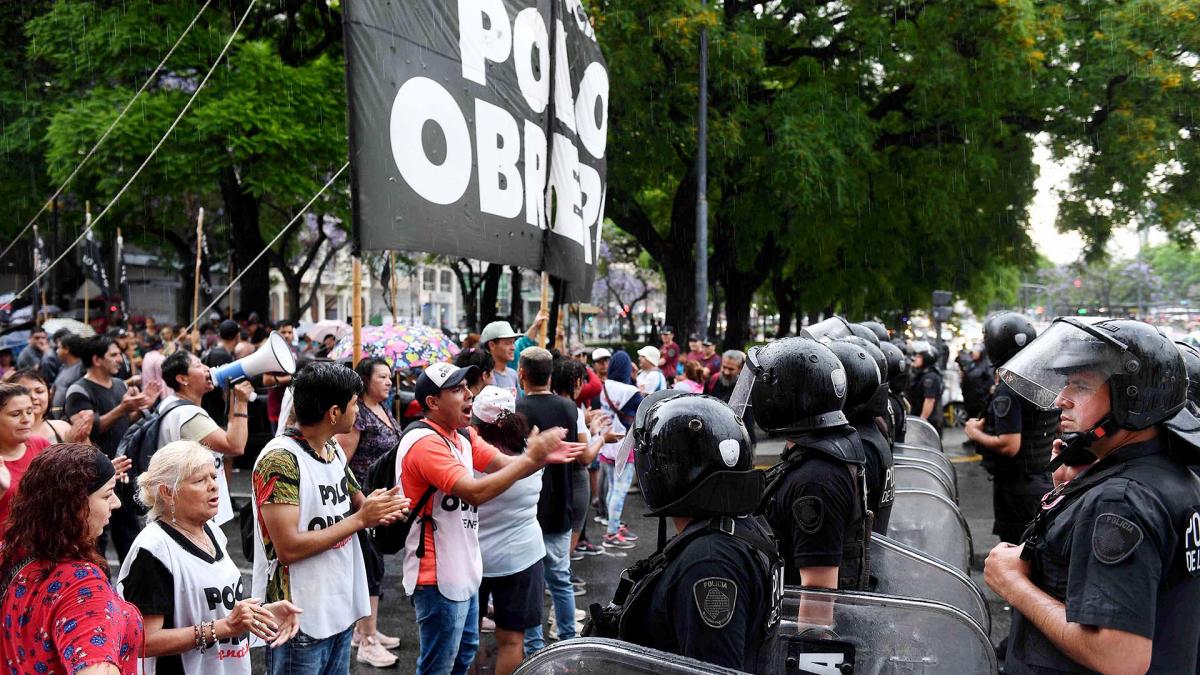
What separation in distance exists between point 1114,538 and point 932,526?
3.36 meters

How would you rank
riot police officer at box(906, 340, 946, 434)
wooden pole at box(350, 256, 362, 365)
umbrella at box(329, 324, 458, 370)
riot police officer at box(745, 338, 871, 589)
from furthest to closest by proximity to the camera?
riot police officer at box(906, 340, 946, 434) < umbrella at box(329, 324, 458, 370) < wooden pole at box(350, 256, 362, 365) < riot police officer at box(745, 338, 871, 589)

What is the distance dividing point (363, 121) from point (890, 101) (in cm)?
1661

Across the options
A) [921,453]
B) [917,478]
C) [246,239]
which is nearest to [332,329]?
[246,239]

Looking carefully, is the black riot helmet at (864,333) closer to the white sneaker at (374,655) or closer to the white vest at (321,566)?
the white sneaker at (374,655)

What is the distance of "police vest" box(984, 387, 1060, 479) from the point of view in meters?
6.26

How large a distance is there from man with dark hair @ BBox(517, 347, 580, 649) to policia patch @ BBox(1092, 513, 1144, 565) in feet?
11.4

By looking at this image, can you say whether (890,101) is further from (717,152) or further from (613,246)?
(613,246)

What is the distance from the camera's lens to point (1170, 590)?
2420 mm

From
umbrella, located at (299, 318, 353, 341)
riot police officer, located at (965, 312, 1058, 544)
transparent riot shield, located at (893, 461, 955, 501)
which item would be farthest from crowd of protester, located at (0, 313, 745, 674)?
umbrella, located at (299, 318, 353, 341)

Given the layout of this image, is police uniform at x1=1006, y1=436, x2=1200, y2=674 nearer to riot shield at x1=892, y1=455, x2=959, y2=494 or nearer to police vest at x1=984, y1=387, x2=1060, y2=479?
riot shield at x1=892, y1=455, x2=959, y2=494

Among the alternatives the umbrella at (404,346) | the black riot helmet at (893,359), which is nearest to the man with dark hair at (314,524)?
the black riot helmet at (893,359)

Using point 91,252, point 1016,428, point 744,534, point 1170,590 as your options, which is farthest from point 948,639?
point 91,252

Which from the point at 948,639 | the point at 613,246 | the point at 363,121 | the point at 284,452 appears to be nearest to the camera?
the point at 948,639

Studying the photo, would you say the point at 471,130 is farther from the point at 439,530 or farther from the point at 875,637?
the point at 875,637
